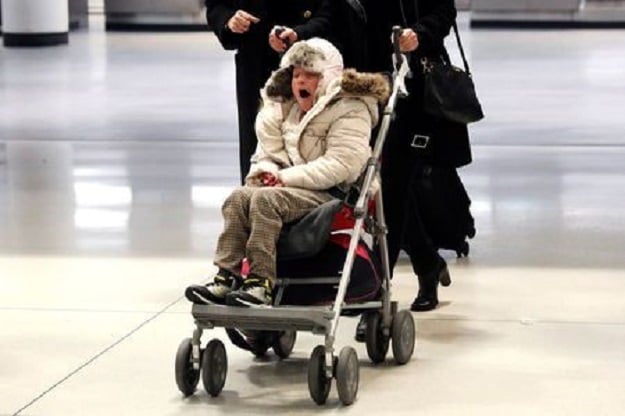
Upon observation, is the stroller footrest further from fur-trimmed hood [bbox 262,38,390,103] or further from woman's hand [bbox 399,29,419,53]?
woman's hand [bbox 399,29,419,53]

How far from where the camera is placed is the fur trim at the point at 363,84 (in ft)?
16.5

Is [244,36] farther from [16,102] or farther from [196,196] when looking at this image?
[16,102]

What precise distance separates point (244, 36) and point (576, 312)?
72.2 inches

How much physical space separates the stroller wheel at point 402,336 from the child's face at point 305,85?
0.84 meters

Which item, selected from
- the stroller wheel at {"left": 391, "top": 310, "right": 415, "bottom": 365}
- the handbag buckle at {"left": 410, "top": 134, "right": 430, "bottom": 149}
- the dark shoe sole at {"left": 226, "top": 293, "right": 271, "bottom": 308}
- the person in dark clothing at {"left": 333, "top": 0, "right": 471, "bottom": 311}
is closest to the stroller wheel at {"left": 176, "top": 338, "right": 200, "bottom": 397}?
the dark shoe sole at {"left": 226, "top": 293, "right": 271, "bottom": 308}

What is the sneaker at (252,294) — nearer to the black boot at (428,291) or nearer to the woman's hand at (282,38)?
the woman's hand at (282,38)

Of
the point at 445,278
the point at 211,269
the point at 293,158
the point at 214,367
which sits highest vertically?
the point at 293,158

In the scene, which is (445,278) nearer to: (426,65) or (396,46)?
(426,65)

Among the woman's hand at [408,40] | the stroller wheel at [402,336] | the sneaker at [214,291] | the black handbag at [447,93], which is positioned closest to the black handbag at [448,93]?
the black handbag at [447,93]

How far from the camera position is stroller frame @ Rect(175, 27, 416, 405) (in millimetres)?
4668

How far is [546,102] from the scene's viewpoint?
14812 millimetres

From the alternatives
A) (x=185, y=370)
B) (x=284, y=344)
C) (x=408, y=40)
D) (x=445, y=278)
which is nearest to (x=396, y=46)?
(x=408, y=40)

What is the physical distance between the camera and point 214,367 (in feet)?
15.9

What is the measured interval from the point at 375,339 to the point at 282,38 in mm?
1173
